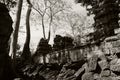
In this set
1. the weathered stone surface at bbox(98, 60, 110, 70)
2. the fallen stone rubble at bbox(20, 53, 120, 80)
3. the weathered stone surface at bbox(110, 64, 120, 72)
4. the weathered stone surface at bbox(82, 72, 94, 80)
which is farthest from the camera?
the weathered stone surface at bbox(82, 72, 94, 80)

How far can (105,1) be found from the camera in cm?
1144

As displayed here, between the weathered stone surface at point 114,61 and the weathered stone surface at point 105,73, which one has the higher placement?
the weathered stone surface at point 114,61

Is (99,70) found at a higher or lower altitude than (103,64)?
lower

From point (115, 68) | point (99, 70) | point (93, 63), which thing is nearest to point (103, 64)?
point (99, 70)

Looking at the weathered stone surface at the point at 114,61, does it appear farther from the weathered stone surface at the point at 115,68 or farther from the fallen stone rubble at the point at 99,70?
the weathered stone surface at the point at 115,68

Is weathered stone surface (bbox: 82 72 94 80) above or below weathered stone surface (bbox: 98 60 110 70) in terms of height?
below

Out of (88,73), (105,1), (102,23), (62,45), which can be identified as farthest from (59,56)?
(88,73)

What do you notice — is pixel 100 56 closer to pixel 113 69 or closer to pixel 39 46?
pixel 113 69

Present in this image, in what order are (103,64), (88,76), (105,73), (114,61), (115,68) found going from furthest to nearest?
(88,76) → (103,64) → (105,73) → (114,61) → (115,68)

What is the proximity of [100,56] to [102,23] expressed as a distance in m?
5.46

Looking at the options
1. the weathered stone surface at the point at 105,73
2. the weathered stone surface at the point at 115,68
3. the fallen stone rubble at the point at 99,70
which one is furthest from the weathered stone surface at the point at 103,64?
the weathered stone surface at the point at 115,68

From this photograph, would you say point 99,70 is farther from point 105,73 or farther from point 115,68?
point 115,68

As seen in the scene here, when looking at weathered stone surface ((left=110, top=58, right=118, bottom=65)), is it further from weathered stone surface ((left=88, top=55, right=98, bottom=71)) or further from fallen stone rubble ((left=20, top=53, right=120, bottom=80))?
weathered stone surface ((left=88, top=55, right=98, bottom=71))

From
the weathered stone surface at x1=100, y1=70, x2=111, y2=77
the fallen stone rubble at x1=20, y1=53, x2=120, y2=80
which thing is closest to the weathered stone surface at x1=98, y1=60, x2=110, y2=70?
the fallen stone rubble at x1=20, y1=53, x2=120, y2=80
